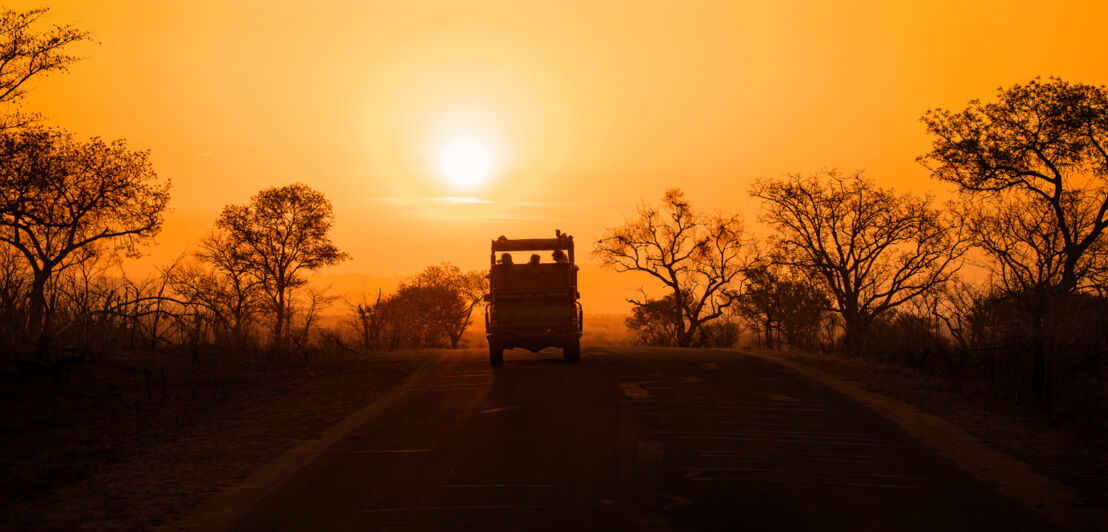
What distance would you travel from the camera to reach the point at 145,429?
12.9 m

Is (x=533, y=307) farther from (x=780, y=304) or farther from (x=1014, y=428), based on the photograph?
(x=780, y=304)

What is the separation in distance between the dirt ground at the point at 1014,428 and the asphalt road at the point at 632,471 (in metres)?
1.03

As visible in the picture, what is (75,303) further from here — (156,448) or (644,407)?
(644,407)

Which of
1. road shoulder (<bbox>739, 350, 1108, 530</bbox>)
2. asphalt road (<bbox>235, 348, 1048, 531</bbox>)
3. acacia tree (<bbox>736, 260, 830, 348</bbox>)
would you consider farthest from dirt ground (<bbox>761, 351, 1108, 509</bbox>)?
acacia tree (<bbox>736, 260, 830, 348</bbox>)

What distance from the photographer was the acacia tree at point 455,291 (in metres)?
75.4

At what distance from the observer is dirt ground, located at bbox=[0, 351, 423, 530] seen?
837 centimetres

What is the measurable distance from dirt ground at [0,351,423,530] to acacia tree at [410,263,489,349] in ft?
175

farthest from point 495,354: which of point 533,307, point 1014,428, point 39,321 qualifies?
point 1014,428

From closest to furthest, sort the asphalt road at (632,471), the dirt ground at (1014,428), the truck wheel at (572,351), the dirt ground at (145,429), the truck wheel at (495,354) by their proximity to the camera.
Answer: the asphalt road at (632,471), the dirt ground at (145,429), the dirt ground at (1014,428), the truck wheel at (495,354), the truck wheel at (572,351)

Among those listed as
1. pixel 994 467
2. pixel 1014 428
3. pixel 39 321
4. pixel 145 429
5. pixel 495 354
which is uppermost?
pixel 39 321

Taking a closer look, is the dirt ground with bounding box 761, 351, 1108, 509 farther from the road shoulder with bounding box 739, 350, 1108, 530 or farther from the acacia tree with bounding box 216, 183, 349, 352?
the acacia tree with bounding box 216, 183, 349, 352

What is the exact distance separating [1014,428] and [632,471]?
6399 millimetres

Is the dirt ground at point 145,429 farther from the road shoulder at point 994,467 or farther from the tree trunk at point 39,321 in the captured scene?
the road shoulder at point 994,467

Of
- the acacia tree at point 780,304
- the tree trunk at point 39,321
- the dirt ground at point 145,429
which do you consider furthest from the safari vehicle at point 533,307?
the acacia tree at point 780,304
